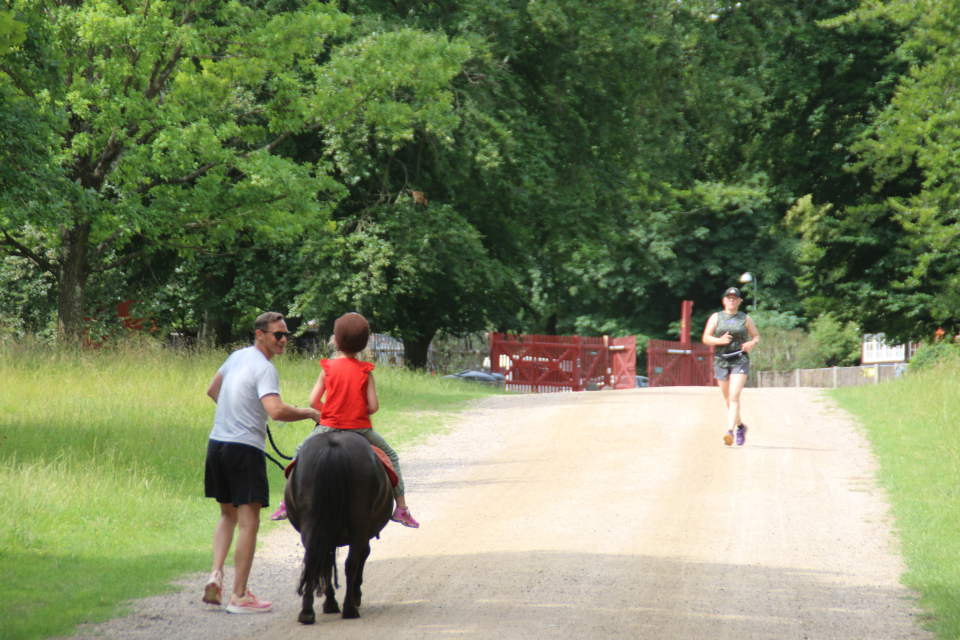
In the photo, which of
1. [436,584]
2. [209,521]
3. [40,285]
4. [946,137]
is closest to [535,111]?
[946,137]

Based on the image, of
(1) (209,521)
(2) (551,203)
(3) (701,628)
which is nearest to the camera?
(3) (701,628)

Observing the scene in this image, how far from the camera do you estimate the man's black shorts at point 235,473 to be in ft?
18.3

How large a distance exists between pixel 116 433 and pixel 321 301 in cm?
1050

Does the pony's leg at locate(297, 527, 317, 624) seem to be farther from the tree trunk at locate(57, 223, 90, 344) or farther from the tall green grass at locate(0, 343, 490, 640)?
the tree trunk at locate(57, 223, 90, 344)

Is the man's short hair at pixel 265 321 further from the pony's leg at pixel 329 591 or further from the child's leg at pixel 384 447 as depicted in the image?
the pony's leg at pixel 329 591

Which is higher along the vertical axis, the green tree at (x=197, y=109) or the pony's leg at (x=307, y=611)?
the green tree at (x=197, y=109)

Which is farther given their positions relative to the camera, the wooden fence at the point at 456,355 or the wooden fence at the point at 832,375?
the wooden fence at the point at 832,375

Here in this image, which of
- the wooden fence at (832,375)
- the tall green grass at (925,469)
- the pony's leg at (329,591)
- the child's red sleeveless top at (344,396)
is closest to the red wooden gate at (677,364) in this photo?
the wooden fence at (832,375)

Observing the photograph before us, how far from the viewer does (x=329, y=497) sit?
5.23 m

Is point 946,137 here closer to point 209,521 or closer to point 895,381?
point 895,381

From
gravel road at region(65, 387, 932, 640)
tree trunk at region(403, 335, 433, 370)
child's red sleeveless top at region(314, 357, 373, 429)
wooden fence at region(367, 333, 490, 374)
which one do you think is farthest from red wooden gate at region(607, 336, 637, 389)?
child's red sleeveless top at region(314, 357, 373, 429)

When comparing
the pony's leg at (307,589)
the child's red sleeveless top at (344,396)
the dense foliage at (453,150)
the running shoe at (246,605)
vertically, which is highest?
the dense foliage at (453,150)

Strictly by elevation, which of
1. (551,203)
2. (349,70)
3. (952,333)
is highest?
(349,70)

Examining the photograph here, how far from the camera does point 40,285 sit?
2472cm
